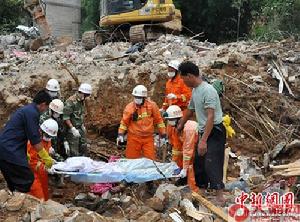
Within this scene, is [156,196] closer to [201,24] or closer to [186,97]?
[186,97]

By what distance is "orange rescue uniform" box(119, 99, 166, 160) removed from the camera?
820 centimetres

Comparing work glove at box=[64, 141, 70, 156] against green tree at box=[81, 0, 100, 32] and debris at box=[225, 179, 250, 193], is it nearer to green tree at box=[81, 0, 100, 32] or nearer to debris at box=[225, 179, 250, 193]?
debris at box=[225, 179, 250, 193]

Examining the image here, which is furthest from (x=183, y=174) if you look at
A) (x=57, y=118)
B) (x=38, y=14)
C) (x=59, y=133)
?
(x=38, y=14)

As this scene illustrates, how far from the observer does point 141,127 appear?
8234mm

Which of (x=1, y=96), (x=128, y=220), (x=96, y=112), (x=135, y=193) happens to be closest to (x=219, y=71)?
(x=96, y=112)

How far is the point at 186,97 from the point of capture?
8805 mm

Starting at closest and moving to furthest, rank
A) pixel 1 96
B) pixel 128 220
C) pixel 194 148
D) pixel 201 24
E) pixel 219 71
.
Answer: pixel 128 220, pixel 194 148, pixel 1 96, pixel 219 71, pixel 201 24

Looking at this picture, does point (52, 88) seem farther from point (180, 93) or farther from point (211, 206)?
point (211, 206)

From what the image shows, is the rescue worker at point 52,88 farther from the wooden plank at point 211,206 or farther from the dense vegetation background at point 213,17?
the dense vegetation background at point 213,17

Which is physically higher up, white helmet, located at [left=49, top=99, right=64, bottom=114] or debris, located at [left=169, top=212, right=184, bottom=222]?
white helmet, located at [left=49, top=99, right=64, bottom=114]

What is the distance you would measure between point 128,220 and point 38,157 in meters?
1.77

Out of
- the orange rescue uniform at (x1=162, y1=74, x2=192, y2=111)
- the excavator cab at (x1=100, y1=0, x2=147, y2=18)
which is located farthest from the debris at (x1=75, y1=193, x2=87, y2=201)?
the excavator cab at (x1=100, y1=0, x2=147, y2=18)

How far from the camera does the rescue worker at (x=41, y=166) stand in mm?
6559

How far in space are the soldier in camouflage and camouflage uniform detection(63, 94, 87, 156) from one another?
0.32ft
